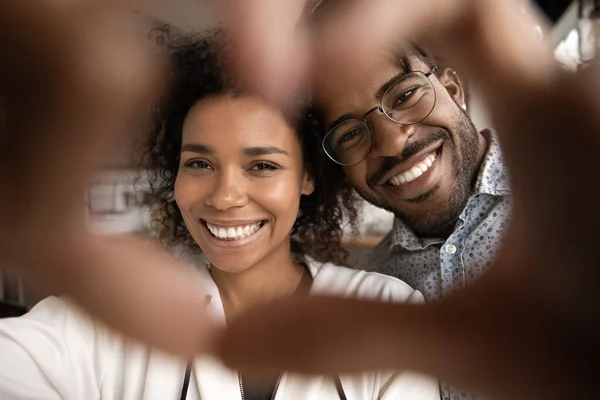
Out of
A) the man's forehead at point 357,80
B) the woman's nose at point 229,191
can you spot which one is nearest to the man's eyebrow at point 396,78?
the man's forehead at point 357,80

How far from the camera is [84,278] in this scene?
19.0 inches

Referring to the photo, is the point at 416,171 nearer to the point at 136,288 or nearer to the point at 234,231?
the point at 234,231

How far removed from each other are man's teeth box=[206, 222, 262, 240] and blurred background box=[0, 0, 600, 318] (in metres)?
0.07

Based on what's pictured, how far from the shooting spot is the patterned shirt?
1.38 ft

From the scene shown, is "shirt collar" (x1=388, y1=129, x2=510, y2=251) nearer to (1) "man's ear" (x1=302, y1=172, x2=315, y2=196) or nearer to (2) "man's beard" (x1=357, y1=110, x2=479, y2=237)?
(2) "man's beard" (x1=357, y1=110, x2=479, y2=237)

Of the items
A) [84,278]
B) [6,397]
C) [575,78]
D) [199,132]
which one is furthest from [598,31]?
[6,397]

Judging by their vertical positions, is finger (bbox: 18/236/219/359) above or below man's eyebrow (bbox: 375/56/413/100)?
below

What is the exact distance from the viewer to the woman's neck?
0.46 metres

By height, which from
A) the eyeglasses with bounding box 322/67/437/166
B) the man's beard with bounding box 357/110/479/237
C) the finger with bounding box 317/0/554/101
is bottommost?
the man's beard with bounding box 357/110/479/237

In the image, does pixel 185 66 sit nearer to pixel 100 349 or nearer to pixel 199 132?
pixel 199 132

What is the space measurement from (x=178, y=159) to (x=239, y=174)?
57 mm

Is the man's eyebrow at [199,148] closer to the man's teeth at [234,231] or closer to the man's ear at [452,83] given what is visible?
the man's teeth at [234,231]

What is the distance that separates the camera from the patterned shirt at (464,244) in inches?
16.6

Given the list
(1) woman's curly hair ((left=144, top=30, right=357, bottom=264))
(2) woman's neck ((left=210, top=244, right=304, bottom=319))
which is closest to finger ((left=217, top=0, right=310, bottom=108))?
(1) woman's curly hair ((left=144, top=30, right=357, bottom=264))
